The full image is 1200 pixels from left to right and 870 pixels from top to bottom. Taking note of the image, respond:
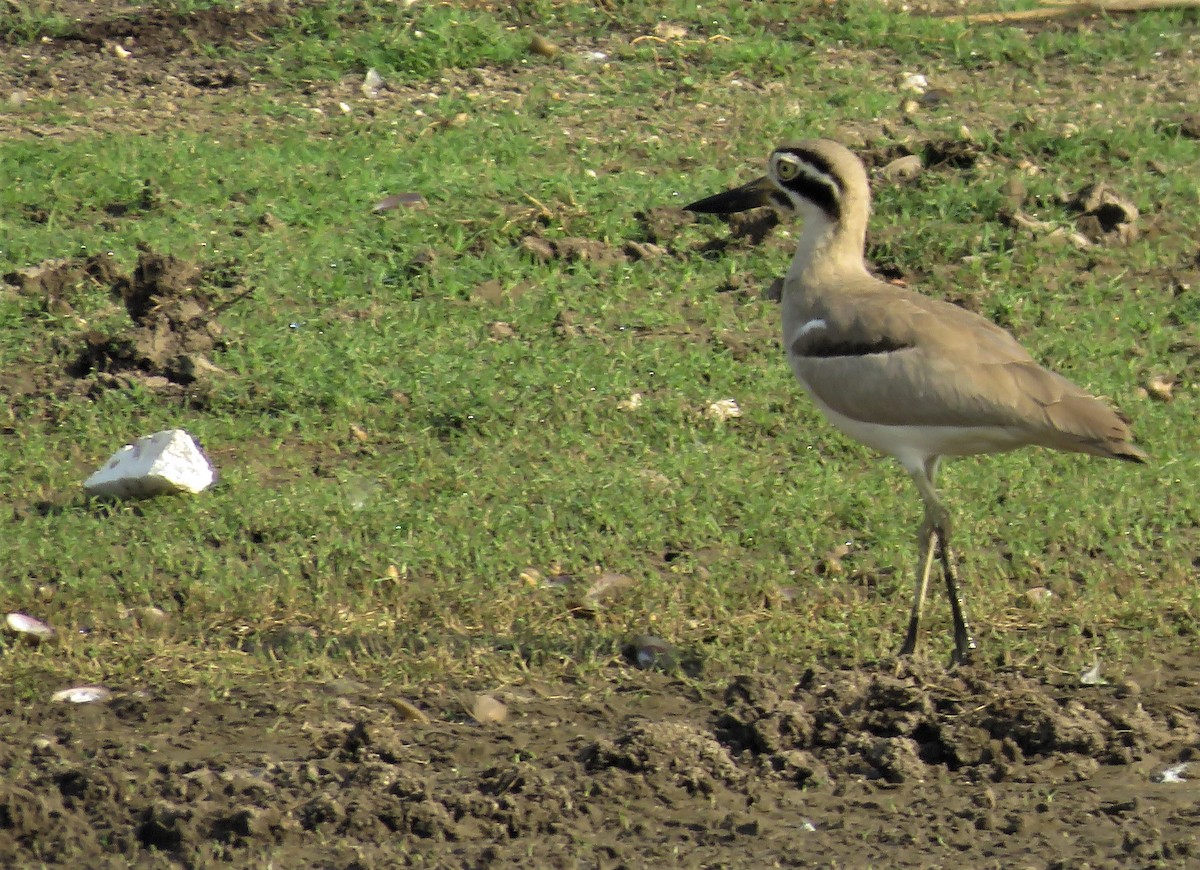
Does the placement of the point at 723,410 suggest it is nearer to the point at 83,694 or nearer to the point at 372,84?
the point at 83,694

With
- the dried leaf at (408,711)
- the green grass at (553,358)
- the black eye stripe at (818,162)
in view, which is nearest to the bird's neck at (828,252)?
the black eye stripe at (818,162)

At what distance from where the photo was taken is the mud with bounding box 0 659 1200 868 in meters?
4.75

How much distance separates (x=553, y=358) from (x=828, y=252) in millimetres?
1839

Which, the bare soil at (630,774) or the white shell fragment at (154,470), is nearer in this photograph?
the bare soil at (630,774)

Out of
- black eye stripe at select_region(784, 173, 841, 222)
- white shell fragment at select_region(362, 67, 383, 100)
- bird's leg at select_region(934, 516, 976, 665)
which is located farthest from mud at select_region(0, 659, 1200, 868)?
white shell fragment at select_region(362, 67, 383, 100)

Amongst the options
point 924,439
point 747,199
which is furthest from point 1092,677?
point 747,199

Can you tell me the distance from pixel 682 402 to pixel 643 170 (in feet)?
7.47

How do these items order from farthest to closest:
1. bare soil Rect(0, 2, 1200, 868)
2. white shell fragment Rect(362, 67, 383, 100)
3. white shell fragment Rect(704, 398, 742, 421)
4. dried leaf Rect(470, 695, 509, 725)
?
white shell fragment Rect(362, 67, 383, 100), white shell fragment Rect(704, 398, 742, 421), dried leaf Rect(470, 695, 509, 725), bare soil Rect(0, 2, 1200, 868)

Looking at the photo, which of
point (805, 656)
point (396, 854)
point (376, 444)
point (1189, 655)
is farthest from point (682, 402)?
point (396, 854)

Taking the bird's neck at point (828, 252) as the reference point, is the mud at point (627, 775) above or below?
below

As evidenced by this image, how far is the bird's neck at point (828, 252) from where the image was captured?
654 cm

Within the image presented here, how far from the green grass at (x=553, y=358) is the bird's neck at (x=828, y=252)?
0.92 m

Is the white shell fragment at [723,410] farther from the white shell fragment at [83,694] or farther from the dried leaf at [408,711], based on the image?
the white shell fragment at [83,694]

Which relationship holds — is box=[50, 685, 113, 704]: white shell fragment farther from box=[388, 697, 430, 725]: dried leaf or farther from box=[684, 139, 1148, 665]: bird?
box=[684, 139, 1148, 665]: bird
